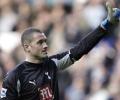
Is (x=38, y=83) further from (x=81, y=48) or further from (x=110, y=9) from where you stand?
(x=110, y=9)

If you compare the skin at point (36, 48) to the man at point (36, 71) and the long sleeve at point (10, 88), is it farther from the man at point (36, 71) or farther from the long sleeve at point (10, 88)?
the long sleeve at point (10, 88)

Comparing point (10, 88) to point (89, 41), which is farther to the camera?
point (89, 41)

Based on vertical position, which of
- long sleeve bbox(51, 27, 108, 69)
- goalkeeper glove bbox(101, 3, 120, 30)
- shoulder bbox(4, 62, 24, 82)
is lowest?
shoulder bbox(4, 62, 24, 82)

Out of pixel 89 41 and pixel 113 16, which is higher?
pixel 113 16

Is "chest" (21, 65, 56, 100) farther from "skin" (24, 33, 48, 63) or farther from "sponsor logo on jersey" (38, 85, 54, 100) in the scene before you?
"skin" (24, 33, 48, 63)

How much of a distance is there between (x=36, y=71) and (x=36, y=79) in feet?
0.35

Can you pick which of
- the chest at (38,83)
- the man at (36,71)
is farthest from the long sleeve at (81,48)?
the chest at (38,83)

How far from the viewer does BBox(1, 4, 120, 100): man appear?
7.97m

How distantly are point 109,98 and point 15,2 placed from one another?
4.78 metres

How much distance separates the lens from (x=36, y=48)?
Answer: 319 inches

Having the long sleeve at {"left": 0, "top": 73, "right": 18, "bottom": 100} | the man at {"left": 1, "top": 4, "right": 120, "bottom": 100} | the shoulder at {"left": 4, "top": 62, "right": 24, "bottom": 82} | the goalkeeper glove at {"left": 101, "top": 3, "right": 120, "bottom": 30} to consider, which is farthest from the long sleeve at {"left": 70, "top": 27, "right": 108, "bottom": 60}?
the long sleeve at {"left": 0, "top": 73, "right": 18, "bottom": 100}

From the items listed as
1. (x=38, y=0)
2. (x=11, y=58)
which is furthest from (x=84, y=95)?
(x=38, y=0)

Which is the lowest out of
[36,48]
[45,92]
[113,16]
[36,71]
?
[45,92]

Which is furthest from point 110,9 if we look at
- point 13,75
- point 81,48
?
point 13,75
